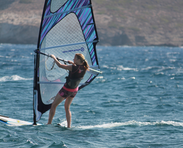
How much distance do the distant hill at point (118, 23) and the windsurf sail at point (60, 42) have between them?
328 ft

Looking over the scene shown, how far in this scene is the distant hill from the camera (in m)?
128

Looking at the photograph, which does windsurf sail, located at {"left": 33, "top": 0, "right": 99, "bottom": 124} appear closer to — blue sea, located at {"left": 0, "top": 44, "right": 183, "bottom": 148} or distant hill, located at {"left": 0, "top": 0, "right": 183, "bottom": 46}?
blue sea, located at {"left": 0, "top": 44, "right": 183, "bottom": 148}

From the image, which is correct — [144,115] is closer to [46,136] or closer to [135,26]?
[46,136]

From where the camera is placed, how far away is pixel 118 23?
167m

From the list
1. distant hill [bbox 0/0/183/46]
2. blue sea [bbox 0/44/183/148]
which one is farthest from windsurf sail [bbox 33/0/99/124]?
distant hill [bbox 0/0/183/46]

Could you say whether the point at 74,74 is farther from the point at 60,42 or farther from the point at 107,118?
the point at 107,118

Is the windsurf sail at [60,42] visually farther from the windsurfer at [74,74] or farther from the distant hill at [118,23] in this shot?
the distant hill at [118,23]

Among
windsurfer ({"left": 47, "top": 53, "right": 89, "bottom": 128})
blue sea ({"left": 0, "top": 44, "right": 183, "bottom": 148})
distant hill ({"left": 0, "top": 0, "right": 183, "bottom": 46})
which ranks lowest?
distant hill ({"left": 0, "top": 0, "right": 183, "bottom": 46})

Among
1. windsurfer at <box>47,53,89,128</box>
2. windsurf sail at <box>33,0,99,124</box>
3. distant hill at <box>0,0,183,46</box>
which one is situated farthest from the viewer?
distant hill at <box>0,0,183,46</box>

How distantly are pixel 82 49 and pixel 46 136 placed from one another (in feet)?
7.97

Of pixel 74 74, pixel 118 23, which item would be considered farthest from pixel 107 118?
pixel 118 23

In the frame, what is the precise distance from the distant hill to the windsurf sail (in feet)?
328

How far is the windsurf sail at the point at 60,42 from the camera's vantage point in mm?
7188

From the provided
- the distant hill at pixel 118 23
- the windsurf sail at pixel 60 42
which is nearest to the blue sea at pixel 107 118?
the windsurf sail at pixel 60 42
